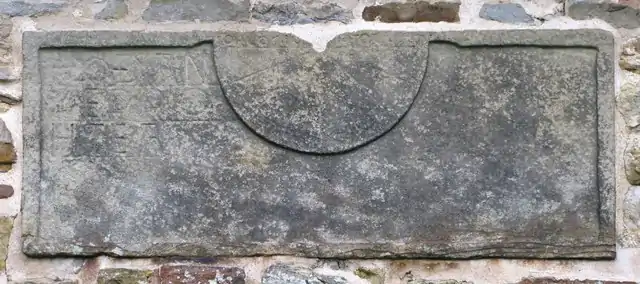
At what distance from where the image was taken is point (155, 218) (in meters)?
2.19

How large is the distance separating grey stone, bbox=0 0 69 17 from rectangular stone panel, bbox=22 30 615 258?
0.30 ft

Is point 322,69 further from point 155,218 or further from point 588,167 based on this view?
point 588,167

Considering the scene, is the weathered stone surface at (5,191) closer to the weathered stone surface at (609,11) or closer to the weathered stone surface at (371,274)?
the weathered stone surface at (371,274)

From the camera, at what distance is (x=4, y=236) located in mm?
2189

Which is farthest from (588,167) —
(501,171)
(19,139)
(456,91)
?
(19,139)

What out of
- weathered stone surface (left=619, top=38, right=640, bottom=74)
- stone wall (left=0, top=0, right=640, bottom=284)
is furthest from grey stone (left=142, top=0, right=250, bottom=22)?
weathered stone surface (left=619, top=38, right=640, bottom=74)

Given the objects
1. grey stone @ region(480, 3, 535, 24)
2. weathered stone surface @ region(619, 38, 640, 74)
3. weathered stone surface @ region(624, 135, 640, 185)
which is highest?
grey stone @ region(480, 3, 535, 24)

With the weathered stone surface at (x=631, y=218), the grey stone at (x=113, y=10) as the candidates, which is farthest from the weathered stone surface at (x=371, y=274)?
the grey stone at (x=113, y=10)

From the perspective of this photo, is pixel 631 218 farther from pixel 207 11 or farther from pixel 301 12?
pixel 207 11

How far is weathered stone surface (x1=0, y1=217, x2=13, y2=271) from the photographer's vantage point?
2.19 meters

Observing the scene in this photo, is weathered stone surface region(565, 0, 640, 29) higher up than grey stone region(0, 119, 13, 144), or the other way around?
weathered stone surface region(565, 0, 640, 29)

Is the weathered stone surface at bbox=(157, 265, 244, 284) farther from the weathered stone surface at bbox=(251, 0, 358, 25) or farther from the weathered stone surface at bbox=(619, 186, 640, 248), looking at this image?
the weathered stone surface at bbox=(619, 186, 640, 248)

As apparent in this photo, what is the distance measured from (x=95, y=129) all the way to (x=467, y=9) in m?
1.28

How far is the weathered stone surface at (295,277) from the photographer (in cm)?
215
